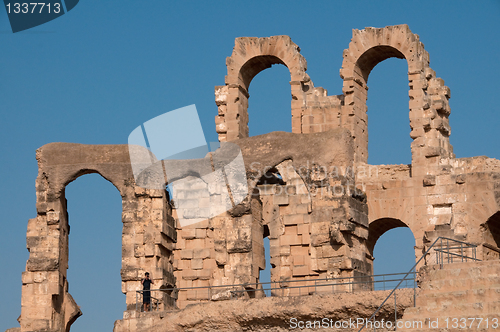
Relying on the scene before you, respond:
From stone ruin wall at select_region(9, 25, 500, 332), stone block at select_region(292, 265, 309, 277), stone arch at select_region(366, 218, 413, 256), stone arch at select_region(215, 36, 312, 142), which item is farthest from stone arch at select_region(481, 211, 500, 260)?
stone arch at select_region(215, 36, 312, 142)

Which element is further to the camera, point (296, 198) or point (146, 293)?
point (296, 198)

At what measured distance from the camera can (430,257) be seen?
96.2ft

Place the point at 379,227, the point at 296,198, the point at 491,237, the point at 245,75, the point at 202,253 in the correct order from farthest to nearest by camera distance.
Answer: the point at 202,253
the point at 245,75
the point at 379,227
the point at 296,198
the point at 491,237

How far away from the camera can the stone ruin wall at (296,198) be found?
27578mm

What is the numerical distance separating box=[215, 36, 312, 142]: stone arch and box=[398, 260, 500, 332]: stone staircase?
11.3 m

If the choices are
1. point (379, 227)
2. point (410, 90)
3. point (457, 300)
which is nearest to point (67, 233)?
point (379, 227)

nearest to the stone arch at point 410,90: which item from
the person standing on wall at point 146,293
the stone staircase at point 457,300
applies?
the person standing on wall at point 146,293

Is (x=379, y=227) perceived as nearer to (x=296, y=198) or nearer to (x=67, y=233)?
(x=296, y=198)

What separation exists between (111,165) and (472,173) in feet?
33.1

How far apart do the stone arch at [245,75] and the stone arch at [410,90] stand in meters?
1.41

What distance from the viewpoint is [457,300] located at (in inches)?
813

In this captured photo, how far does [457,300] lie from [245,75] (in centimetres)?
1390

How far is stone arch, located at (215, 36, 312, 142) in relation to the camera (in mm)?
31797

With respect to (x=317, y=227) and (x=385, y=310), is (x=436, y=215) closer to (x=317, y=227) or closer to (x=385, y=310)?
(x=317, y=227)
